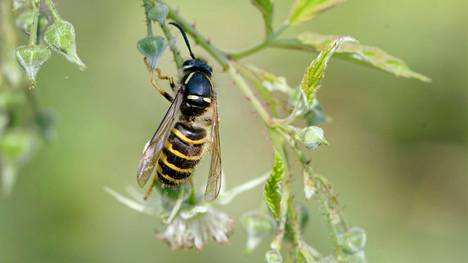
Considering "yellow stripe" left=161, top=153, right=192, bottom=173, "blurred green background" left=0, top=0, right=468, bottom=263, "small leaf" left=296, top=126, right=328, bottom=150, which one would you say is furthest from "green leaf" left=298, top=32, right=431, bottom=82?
"blurred green background" left=0, top=0, right=468, bottom=263

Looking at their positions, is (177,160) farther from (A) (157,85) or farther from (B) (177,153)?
(A) (157,85)

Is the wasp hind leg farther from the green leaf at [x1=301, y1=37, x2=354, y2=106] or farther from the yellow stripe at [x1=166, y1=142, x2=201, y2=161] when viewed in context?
the green leaf at [x1=301, y1=37, x2=354, y2=106]

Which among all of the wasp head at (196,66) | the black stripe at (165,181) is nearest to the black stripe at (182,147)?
the black stripe at (165,181)

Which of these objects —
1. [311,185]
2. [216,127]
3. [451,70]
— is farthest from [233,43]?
[311,185]

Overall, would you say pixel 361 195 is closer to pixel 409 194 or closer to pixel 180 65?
pixel 409 194

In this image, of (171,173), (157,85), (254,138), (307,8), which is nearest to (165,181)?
(171,173)

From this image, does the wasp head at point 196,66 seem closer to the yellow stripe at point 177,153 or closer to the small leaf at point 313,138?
the yellow stripe at point 177,153
